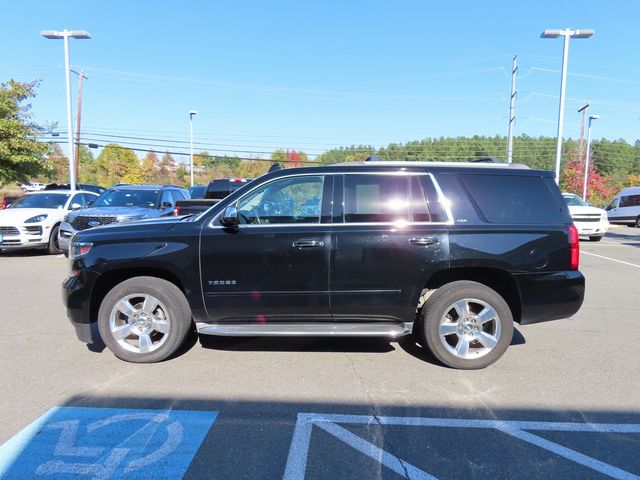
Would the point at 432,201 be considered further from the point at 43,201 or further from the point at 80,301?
the point at 43,201

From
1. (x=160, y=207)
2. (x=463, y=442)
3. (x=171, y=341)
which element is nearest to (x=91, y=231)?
(x=171, y=341)

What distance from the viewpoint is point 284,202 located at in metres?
4.48

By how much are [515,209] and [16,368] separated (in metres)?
5.07

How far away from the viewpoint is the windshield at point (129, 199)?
36.4ft

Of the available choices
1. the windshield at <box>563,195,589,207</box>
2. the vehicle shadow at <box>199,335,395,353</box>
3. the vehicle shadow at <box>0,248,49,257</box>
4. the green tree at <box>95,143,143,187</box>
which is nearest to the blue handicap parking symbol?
the vehicle shadow at <box>199,335,395,353</box>

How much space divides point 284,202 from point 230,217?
553mm

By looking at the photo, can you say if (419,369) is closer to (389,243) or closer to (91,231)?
(389,243)

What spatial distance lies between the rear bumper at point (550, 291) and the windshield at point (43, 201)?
1246 centimetres

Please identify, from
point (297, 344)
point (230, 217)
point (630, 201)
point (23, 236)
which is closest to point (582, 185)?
point (630, 201)

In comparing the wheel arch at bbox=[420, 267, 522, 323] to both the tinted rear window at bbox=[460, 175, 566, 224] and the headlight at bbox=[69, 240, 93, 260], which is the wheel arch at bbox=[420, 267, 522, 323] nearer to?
the tinted rear window at bbox=[460, 175, 566, 224]

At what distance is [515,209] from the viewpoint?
14.7ft

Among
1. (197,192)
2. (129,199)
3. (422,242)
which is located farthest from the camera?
(197,192)

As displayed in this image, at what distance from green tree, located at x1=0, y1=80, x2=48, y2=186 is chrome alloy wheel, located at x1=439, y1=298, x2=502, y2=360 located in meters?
19.9

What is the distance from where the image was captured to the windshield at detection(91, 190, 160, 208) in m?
11.1
